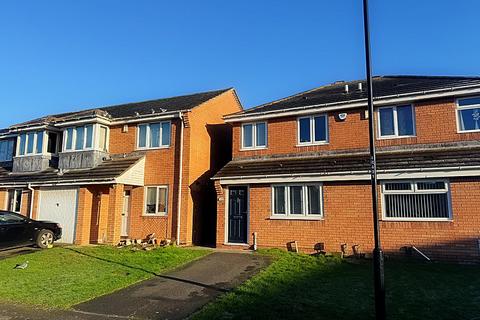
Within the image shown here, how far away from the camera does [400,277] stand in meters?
10.4

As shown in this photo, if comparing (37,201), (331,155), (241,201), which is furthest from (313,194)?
(37,201)

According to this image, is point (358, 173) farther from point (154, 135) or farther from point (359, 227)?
point (154, 135)

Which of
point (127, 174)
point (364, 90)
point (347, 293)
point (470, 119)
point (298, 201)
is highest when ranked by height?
point (364, 90)

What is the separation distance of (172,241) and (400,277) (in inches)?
395

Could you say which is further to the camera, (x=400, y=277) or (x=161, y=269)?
(x=161, y=269)

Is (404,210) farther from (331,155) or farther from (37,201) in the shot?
(37,201)

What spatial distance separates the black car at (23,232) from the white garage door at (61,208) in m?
0.93

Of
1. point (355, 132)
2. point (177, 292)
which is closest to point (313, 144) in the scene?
point (355, 132)

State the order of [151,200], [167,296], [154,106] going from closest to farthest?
A: [167,296] < [151,200] < [154,106]

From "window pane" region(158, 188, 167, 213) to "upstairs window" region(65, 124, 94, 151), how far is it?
4395 mm

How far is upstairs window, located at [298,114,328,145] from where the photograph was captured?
16328 millimetres

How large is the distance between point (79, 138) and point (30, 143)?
Result: 3.74 meters

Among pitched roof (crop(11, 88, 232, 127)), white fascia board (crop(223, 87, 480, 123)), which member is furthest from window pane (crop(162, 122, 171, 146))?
white fascia board (crop(223, 87, 480, 123))

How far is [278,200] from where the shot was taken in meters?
15.7
